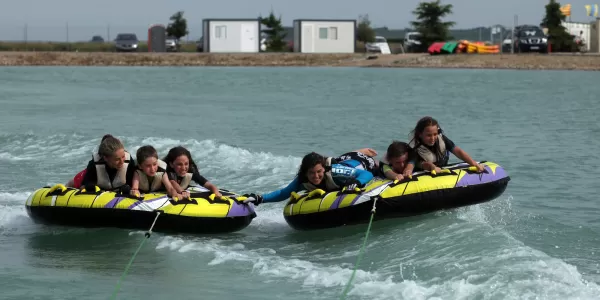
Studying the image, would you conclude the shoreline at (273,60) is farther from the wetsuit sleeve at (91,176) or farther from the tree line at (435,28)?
the wetsuit sleeve at (91,176)

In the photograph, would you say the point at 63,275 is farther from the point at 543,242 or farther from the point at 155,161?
the point at 543,242

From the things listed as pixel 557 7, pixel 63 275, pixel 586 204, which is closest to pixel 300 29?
pixel 557 7

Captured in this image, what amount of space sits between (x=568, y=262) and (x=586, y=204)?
3236 mm

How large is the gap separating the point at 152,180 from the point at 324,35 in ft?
163

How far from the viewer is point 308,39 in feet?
194

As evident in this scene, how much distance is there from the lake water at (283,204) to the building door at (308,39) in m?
23.4

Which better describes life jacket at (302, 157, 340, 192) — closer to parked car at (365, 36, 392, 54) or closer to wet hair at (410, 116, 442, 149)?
wet hair at (410, 116, 442, 149)

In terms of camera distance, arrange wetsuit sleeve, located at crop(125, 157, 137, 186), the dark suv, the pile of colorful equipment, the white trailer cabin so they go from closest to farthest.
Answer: wetsuit sleeve, located at crop(125, 157, 137, 186), the dark suv, the pile of colorful equipment, the white trailer cabin

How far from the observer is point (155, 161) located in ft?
30.7

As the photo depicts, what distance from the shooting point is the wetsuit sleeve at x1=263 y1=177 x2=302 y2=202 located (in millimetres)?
9859

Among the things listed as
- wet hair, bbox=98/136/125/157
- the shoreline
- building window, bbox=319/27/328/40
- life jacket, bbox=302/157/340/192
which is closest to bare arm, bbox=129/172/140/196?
wet hair, bbox=98/136/125/157

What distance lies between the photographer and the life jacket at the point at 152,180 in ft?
31.2

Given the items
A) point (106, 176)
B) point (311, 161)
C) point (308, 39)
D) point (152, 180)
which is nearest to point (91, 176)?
point (106, 176)

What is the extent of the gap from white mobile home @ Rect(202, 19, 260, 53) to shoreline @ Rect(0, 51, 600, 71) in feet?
8.50
